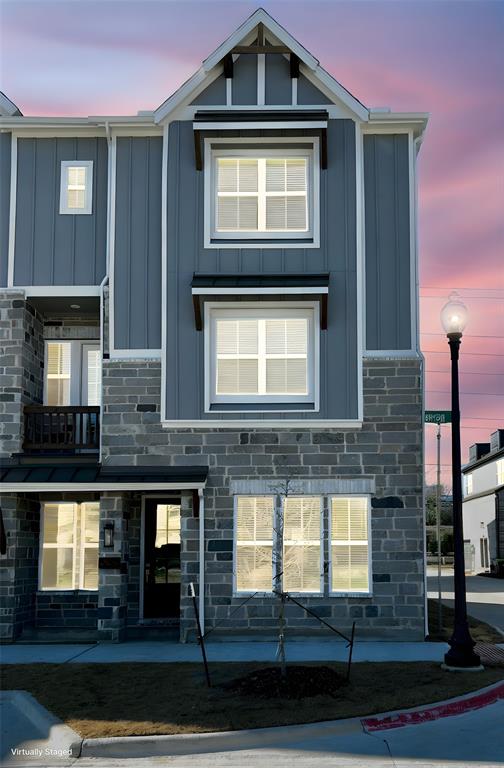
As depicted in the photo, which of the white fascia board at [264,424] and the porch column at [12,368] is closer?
the white fascia board at [264,424]

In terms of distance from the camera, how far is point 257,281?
1658cm

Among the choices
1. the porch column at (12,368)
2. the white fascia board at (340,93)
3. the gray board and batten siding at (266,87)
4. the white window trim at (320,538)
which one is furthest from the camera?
the porch column at (12,368)

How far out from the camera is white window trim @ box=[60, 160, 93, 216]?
17625mm

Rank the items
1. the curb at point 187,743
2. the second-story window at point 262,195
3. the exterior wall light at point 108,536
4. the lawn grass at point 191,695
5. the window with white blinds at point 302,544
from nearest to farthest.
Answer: the curb at point 187,743
the lawn grass at point 191,695
the window with white blinds at point 302,544
the exterior wall light at point 108,536
the second-story window at point 262,195

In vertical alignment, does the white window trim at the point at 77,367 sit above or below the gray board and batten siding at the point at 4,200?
below

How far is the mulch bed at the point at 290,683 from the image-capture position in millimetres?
10633

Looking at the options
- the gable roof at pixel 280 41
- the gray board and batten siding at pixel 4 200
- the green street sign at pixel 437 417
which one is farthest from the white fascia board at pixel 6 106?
the green street sign at pixel 437 417

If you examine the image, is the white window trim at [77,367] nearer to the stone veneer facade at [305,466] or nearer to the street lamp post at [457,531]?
the stone veneer facade at [305,466]

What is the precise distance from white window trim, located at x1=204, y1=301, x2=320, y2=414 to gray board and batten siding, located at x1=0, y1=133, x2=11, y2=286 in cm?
420

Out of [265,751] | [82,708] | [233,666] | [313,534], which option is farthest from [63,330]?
[265,751]

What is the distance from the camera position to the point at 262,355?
1678 cm

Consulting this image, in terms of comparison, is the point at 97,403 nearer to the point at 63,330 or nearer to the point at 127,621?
the point at 63,330

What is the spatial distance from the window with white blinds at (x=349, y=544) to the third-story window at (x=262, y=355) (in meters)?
2.08

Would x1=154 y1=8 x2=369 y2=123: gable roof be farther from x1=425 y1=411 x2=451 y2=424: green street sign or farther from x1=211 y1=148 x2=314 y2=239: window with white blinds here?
x1=425 y1=411 x2=451 y2=424: green street sign
